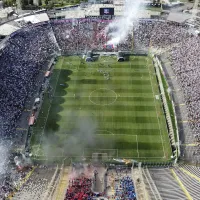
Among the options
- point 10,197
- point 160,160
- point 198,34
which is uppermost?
point 198,34

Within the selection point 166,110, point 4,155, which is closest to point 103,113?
point 166,110

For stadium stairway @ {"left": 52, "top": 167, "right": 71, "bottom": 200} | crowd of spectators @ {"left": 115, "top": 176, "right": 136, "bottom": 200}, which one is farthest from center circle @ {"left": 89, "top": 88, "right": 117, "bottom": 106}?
crowd of spectators @ {"left": 115, "top": 176, "right": 136, "bottom": 200}

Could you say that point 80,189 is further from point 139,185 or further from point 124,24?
point 124,24

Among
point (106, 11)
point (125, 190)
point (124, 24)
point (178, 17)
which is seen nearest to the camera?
point (125, 190)

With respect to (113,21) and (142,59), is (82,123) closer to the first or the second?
(142,59)

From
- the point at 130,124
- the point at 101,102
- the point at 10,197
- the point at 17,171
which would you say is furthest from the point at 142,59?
the point at 10,197

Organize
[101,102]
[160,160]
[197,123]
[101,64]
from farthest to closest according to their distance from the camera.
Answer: [101,64]
[101,102]
[197,123]
[160,160]

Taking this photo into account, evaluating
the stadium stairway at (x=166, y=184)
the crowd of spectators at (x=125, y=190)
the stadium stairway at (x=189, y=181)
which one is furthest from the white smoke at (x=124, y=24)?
the crowd of spectators at (x=125, y=190)
